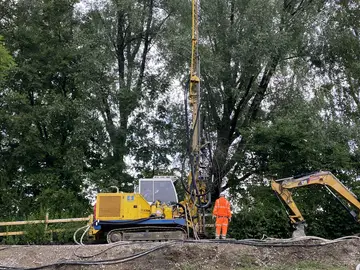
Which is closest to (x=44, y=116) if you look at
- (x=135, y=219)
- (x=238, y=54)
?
(x=238, y=54)

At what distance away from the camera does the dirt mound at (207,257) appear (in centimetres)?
963

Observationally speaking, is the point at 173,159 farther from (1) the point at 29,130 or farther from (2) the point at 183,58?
(1) the point at 29,130

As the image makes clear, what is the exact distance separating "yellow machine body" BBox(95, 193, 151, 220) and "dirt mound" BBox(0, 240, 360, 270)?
10.5ft

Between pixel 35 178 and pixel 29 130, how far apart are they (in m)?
2.15

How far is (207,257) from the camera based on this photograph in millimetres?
9898

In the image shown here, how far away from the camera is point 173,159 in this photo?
2306 cm

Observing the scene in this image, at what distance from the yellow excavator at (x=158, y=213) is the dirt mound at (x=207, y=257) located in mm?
3243

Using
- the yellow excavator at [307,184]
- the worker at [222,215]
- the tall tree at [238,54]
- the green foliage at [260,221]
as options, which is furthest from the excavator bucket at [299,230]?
the tall tree at [238,54]

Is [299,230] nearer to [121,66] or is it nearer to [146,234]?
[146,234]

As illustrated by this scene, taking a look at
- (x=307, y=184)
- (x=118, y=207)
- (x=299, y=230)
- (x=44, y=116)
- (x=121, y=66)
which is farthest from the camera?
(x=121, y=66)

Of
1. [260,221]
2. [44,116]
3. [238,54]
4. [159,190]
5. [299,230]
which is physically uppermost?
[238,54]

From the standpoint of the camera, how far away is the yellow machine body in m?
14.3

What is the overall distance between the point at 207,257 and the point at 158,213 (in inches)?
191

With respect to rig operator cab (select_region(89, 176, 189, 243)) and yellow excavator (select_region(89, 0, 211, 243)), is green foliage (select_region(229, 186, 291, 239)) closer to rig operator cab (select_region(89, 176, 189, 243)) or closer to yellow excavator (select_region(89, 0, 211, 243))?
yellow excavator (select_region(89, 0, 211, 243))
